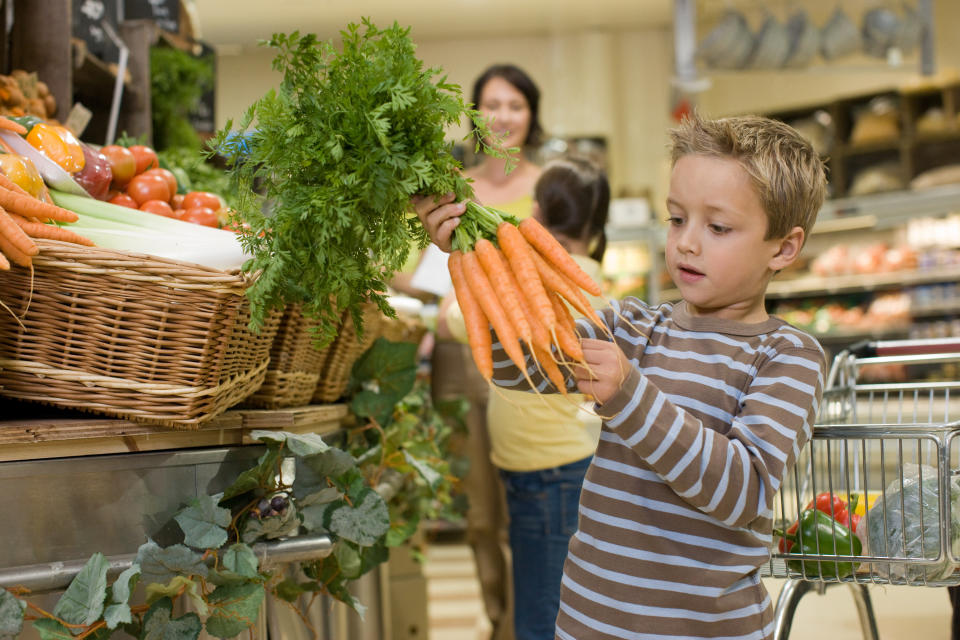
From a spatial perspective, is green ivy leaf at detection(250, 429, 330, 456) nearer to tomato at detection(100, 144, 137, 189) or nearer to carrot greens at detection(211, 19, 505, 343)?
carrot greens at detection(211, 19, 505, 343)

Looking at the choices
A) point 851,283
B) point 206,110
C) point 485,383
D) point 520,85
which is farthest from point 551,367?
point 851,283

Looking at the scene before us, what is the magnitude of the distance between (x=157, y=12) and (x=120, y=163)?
160cm

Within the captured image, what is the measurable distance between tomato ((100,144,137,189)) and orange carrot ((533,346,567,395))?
1184mm

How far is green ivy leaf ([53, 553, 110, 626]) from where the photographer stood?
1.29 meters

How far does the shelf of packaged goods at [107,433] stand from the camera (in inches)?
53.6

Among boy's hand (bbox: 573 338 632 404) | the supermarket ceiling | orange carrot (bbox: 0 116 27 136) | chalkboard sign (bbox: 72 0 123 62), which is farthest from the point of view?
the supermarket ceiling

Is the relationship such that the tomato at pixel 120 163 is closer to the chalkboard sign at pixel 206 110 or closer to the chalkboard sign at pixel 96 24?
the chalkboard sign at pixel 96 24

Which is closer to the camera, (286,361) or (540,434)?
(286,361)

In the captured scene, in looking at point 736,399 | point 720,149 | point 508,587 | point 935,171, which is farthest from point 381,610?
point 935,171

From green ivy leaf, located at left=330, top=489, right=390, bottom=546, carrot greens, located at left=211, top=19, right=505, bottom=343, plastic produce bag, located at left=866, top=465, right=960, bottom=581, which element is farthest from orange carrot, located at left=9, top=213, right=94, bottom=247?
plastic produce bag, located at left=866, top=465, right=960, bottom=581

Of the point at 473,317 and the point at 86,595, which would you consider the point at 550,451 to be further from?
the point at 86,595

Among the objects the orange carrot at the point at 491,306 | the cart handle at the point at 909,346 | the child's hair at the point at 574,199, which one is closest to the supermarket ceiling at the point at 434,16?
the child's hair at the point at 574,199

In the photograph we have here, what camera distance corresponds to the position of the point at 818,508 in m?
1.72

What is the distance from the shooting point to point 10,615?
123 cm
